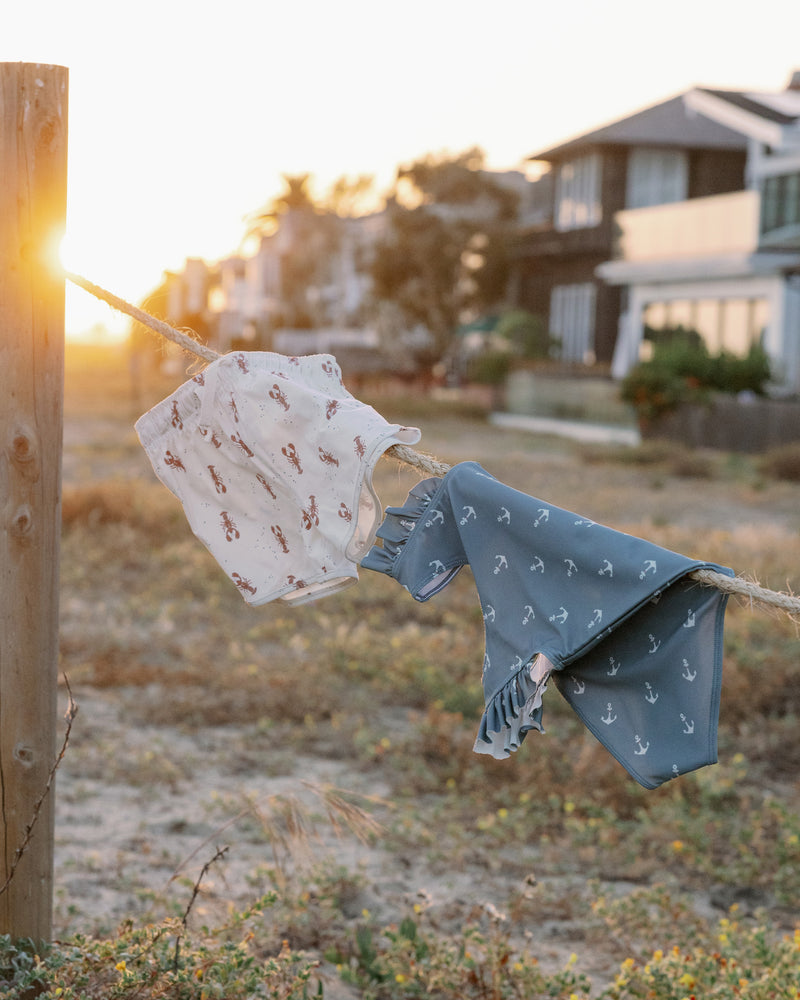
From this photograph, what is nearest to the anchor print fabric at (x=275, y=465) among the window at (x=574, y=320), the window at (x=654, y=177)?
the window at (x=574, y=320)

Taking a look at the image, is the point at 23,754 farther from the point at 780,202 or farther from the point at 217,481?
the point at 780,202

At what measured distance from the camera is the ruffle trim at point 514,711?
235 cm

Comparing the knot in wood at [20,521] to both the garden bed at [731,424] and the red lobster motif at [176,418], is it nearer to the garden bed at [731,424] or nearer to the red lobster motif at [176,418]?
the red lobster motif at [176,418]

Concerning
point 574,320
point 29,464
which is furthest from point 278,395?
point 574,320

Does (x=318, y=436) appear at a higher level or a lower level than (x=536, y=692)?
higher

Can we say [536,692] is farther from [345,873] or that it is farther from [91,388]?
[91,388]

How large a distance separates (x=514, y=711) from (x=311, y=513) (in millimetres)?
694

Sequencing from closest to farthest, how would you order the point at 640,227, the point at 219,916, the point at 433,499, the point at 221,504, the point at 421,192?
the point at 433,499 → the point at 221,504 → the point at 219,916 → the point at 640,227 → the point at 421,192

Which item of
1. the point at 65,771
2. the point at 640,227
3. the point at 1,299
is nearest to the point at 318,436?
the point at 1,299

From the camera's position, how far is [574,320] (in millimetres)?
32688

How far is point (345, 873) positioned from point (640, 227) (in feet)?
81.9

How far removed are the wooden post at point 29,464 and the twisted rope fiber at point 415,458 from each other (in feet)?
0.43

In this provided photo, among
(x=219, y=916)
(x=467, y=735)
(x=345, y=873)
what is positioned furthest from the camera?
(x=467, y=735)

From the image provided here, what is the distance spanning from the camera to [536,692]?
2.35m
